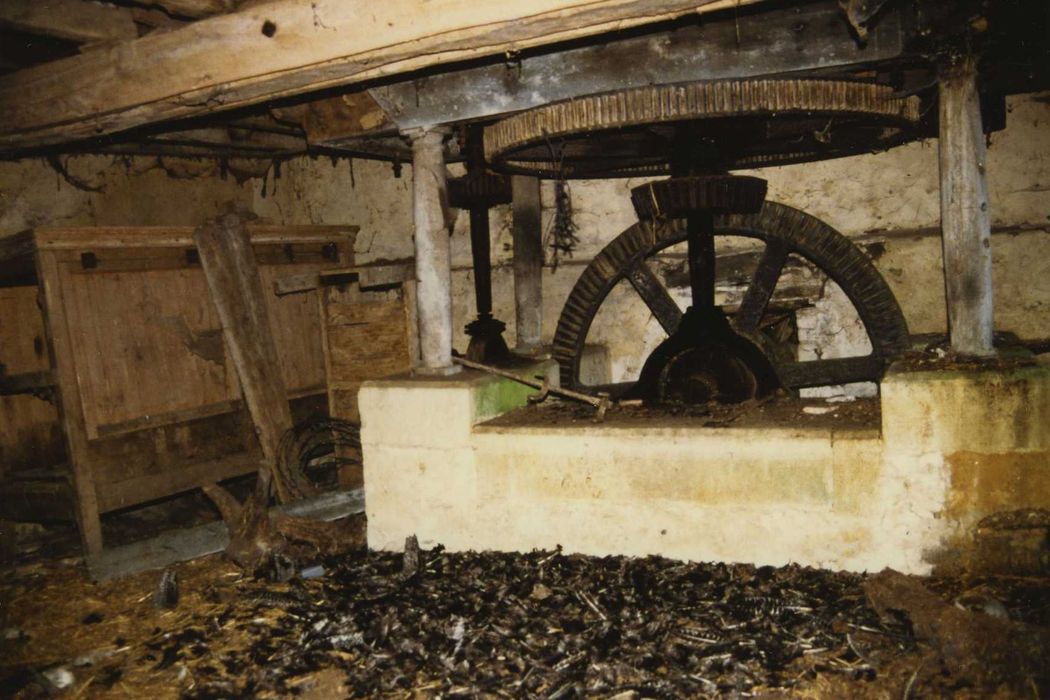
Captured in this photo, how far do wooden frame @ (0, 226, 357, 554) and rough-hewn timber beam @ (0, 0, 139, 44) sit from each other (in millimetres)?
2153

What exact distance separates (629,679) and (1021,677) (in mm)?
1520

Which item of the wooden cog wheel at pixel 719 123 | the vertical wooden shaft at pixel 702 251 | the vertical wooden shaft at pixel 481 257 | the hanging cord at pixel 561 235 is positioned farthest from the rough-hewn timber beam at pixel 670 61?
the hanging cord at pixel 561 235

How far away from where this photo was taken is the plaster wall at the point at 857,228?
16.9 feet

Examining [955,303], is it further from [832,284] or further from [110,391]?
[110,391]

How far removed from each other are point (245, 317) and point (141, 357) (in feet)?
2.97

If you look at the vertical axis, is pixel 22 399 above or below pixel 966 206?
below

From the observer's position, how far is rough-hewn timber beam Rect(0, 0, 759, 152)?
2.81 metres

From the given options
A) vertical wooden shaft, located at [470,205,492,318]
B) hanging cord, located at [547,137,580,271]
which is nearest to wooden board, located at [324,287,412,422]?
vertical wooden shaft, located at [470,205,492,318]

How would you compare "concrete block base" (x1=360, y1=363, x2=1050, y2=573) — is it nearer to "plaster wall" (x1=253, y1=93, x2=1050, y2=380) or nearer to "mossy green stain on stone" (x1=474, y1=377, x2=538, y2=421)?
"mossy green stain on stone" (x1=474, y1=377, x2=538, y2=421)

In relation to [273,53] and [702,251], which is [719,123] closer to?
[702,251]

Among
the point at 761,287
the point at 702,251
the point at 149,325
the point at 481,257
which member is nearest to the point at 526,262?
the point at 481,257

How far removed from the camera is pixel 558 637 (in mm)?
3244

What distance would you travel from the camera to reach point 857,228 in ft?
18.4

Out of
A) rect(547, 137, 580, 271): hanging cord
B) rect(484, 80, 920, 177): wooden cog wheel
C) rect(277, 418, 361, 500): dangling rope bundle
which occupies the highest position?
rect(484, 80, 920, 177): wooden cog wheel
